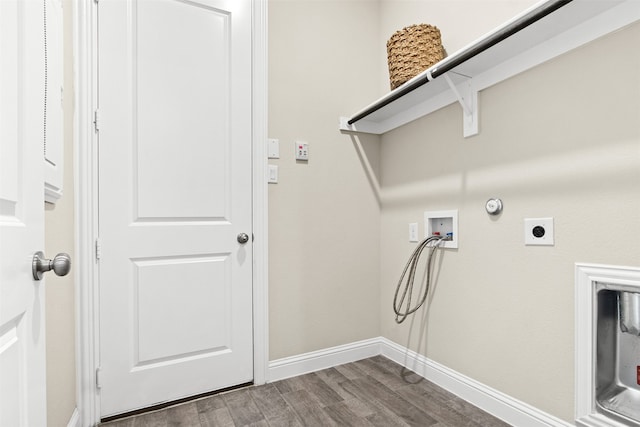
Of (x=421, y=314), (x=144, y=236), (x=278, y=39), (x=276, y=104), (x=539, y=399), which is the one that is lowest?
(x=539, y=399)

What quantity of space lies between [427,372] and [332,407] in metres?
0.59

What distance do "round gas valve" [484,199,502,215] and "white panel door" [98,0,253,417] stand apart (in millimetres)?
1211

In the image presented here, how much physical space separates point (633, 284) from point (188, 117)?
1948 mm

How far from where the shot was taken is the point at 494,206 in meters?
1.52

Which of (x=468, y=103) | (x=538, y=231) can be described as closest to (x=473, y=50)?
(x=468, y=103)

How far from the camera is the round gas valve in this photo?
4.97 ft

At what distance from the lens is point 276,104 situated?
1.99 meters

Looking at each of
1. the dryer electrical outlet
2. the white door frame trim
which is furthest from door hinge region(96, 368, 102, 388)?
the dryer electrical outlet

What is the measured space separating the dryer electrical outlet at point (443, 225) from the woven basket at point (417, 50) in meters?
0.72

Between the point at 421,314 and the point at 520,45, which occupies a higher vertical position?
the point at 520,45

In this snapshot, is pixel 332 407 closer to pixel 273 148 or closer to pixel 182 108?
pixel 273 148

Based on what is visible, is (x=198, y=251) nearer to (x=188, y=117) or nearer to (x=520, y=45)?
(x=188, y=117)

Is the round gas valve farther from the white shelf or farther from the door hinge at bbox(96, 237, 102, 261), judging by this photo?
the door hinge at bbox(96, 237, 102, 261)

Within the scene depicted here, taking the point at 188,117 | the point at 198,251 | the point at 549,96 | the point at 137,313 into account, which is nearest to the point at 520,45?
the point at 549,96
